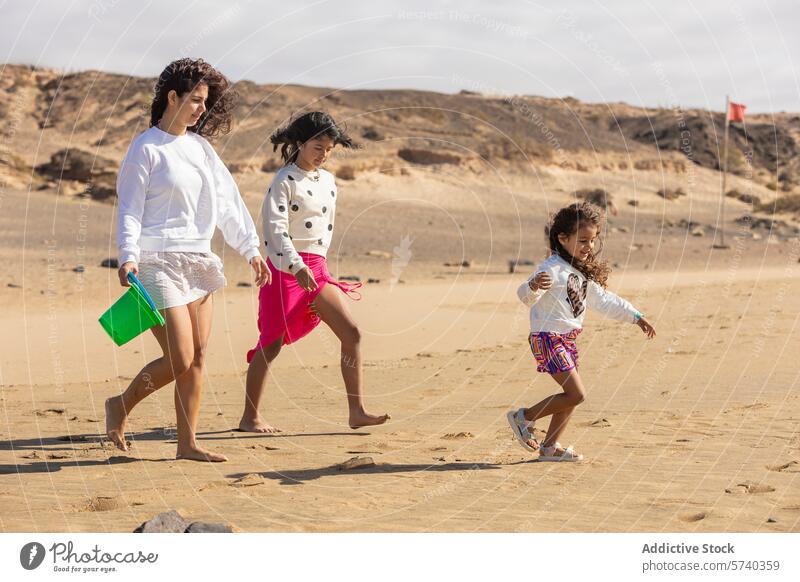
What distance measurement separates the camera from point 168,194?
619 cm

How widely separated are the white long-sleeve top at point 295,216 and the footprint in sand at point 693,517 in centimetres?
A: 298

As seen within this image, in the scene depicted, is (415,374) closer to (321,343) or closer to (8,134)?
(321,343)

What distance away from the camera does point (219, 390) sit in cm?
980

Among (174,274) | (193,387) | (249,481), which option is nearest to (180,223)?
(174,274)

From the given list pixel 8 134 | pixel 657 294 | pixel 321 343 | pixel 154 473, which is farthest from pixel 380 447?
pixel 8 134

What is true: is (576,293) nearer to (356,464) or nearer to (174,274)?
(356,464)

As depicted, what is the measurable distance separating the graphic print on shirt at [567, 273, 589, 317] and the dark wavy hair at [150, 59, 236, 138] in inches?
88.4

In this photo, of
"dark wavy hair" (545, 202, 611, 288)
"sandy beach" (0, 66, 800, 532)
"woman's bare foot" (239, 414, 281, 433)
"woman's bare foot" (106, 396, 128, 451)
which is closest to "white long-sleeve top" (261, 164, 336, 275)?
"woman's bare foot" (239, 414, 281, 433)

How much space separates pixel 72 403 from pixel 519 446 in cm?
380

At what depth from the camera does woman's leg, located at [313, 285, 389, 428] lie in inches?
299

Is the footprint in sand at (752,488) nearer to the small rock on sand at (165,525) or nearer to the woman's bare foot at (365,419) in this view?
the woman's bare foot at (365,419)

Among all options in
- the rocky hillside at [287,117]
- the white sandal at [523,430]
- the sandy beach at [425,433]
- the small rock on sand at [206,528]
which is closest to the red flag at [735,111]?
the rocky hillside at [287,117]

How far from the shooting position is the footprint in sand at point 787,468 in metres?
6.44

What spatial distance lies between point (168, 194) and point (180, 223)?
181 mm
